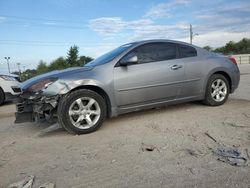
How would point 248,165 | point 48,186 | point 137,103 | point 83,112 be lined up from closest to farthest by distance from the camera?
point 48,186 → point 248,165 → point 83,112 → point 137,103

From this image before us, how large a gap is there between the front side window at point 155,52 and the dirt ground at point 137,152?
1.13 meters

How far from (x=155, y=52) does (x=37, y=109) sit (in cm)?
247

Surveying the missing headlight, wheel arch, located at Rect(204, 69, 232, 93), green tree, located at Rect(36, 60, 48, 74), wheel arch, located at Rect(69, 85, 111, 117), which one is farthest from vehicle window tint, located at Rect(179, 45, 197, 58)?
green tree, located at Rect(36, 60, 48, 74)

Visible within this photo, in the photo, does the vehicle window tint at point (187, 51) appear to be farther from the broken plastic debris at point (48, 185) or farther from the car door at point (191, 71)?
the broken plastic debris at point (48, 185)

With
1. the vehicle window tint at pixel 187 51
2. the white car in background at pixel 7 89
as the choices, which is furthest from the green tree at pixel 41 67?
the vehicle window tint at pixel 187 51

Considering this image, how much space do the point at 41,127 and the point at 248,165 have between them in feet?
12.5

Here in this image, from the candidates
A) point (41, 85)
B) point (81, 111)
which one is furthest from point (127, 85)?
point (41, 85)

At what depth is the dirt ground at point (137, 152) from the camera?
292 centimetres

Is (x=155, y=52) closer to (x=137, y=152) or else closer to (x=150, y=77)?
(x=150, y=77)

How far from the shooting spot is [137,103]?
5223mm

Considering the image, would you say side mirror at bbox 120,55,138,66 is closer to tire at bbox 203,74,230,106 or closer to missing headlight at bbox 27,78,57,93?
missing headlight at bbox 27,78,57,93

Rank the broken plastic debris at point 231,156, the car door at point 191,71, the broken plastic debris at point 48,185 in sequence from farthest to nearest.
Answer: the car door at point 191,71, the broken plastic debris at point 231,156, the broken plastic debris at point 48,185

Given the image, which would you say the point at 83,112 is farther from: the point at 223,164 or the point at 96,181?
the point at 223,164

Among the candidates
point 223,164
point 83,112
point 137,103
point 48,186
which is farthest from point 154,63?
point 48,186
